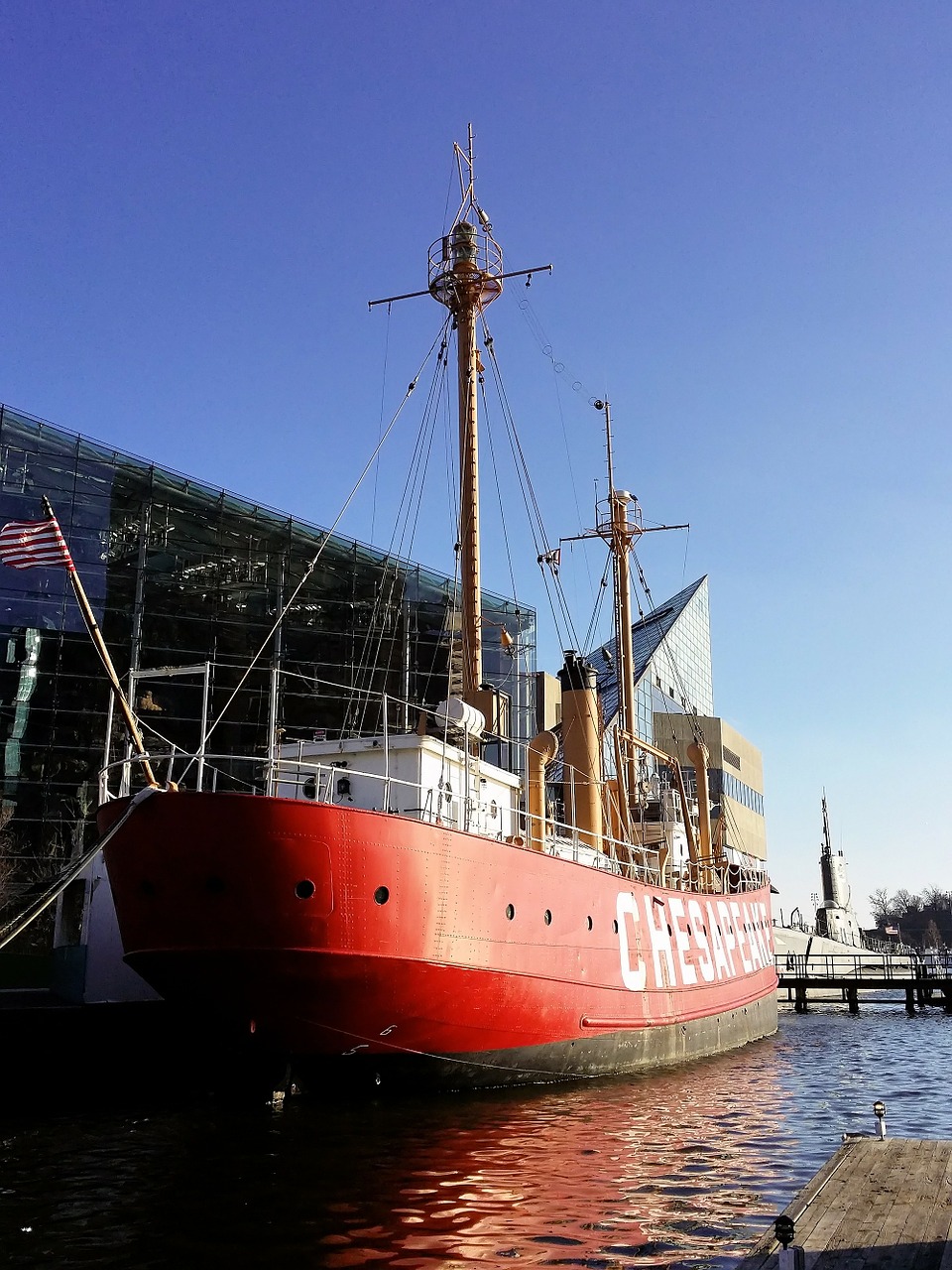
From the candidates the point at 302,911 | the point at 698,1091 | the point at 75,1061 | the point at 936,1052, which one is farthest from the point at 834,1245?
the point at 936,1052

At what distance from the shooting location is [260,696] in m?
37.7

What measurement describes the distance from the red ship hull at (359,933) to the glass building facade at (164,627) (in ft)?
47.3

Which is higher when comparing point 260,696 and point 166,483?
point 166,483

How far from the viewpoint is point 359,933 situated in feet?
43.8

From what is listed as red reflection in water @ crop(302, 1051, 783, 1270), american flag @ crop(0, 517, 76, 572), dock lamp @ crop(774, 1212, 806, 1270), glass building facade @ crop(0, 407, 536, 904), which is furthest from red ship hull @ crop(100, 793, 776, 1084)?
glass building facade @ crop(0, 407, 536, 904)

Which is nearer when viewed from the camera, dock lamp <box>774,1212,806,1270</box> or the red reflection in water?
dock lamp <box>774,1212,806,1270</box>

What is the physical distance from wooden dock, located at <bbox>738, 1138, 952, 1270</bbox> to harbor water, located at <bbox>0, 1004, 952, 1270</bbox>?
34.6 inches

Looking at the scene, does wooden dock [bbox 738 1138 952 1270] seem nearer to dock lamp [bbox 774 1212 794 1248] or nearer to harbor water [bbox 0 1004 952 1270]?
dock lamp [bbox 774 1212 794 1248]

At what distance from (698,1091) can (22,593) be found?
24.7 m

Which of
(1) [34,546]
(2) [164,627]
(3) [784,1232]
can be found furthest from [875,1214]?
(2) [164,627]

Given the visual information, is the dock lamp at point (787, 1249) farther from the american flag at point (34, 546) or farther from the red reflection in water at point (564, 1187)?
the american flag at point (34, 546)

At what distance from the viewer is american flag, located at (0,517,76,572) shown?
14.2 m

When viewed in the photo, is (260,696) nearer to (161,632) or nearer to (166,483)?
(161,632)

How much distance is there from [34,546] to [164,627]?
22293mm
